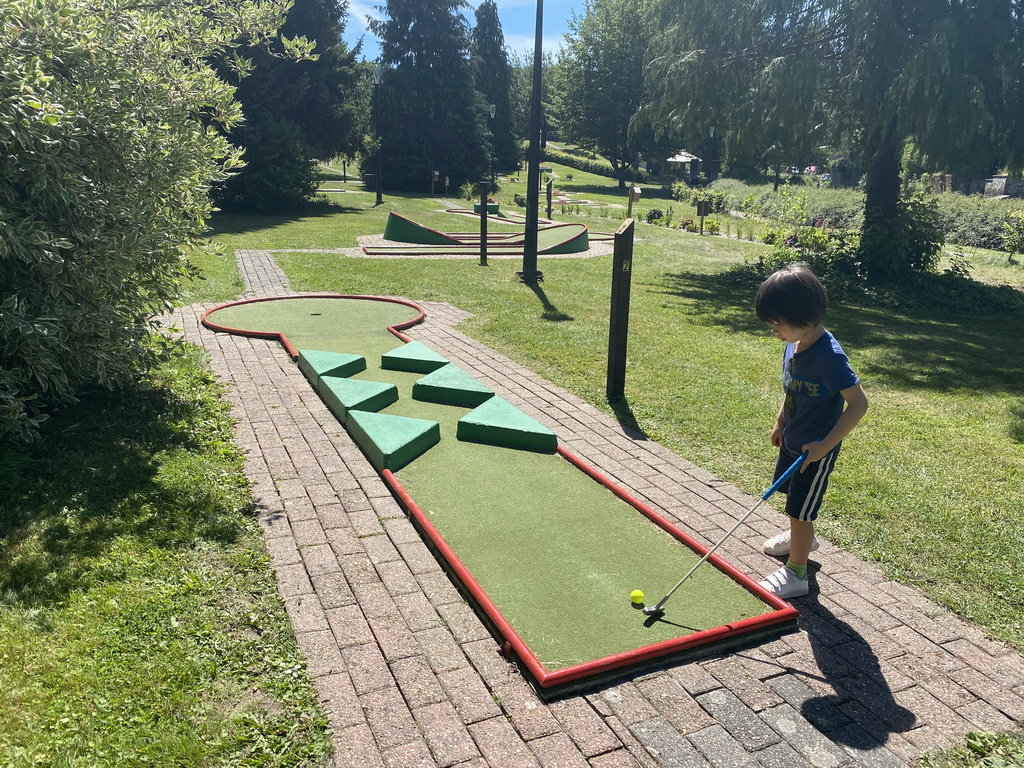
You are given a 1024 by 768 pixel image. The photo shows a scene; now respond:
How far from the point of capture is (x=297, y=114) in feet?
84.0

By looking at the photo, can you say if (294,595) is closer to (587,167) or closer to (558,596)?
(558,596)

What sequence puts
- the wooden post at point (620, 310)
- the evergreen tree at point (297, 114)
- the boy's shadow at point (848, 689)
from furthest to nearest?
the evergreen tree at point (297, 114), the wooden post at point (620, 310), the boy's shadow at point (848, 689)

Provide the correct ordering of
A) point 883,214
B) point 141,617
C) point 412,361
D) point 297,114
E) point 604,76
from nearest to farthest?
point 141,617 < point 412,361 < point 883,214 < point 297,114 < point 604,76

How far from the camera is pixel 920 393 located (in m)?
6.96

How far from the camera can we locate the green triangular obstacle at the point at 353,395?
564cm

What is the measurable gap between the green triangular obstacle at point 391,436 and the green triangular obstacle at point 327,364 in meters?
1.17

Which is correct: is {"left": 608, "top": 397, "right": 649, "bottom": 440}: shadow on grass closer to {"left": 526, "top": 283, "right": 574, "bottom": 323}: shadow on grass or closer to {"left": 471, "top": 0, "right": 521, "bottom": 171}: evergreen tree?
{"left": 526, "top": 283, "right": 574, "bottom": 323}: shadow on grass

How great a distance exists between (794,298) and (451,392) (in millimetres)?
3361

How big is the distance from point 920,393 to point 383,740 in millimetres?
6237

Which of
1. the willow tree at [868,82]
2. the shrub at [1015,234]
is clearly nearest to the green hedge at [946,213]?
the shrub at [1015,234]

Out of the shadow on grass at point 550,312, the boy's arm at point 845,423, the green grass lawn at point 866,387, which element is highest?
the boy's arm at point 845,423

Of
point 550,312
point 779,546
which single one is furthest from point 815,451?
point 550,312

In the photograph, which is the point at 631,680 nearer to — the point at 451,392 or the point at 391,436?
the point at 391,436

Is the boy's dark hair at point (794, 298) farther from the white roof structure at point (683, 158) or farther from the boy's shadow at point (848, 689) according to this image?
the white roof structure at point (683, 158)
